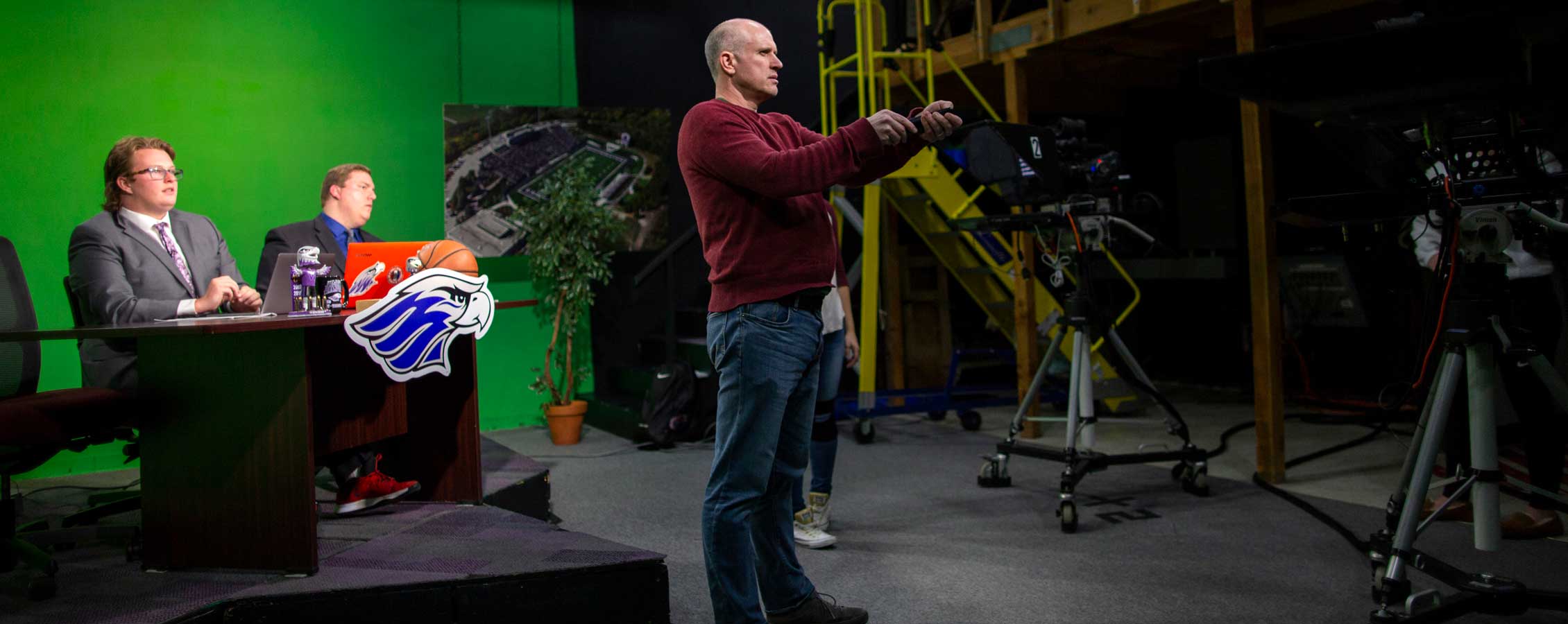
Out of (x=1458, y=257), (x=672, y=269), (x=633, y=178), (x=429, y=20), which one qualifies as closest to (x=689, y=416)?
(x=672, y=269)

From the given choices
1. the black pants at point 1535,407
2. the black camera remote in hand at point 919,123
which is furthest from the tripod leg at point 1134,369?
the black camera remote in hand at point 919,123

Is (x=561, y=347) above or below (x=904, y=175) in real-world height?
below

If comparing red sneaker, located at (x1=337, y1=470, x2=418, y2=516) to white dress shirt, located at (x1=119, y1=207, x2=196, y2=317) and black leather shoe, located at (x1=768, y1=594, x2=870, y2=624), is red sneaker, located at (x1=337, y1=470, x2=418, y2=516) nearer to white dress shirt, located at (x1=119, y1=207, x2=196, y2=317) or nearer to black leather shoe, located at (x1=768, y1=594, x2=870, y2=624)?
white dress shirt, located at (x1=119, y1=207, x2=196, y2=317)

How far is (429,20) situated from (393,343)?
4.46 metres

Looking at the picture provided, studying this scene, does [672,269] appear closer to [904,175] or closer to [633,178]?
[633,178]

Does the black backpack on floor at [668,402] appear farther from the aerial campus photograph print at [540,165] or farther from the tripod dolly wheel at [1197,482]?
the tripod dolly wheel at [1197,482]

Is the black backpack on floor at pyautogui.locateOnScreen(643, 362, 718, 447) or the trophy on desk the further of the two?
the black backpack on floor at pyautogui.locateOnScreen(643, 362, 718, 447)

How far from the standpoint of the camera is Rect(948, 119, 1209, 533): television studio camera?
13.1 ft

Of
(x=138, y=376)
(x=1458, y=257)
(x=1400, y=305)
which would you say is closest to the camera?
(x=1458, y=257)

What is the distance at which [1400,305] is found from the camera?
20.4ft

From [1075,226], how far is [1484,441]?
185cm

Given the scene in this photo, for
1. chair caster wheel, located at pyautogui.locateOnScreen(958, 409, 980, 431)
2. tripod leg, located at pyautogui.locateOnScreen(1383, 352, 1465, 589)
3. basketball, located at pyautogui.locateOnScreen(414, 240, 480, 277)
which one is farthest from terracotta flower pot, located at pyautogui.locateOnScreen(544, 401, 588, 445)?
tripod leg, located at pyautogui.locateOnScreen(1383, 352, 1465, 589)

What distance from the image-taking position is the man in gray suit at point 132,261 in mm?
3252

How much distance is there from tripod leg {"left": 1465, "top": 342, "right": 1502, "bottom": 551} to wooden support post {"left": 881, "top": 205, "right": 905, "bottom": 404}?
457 centimetres
